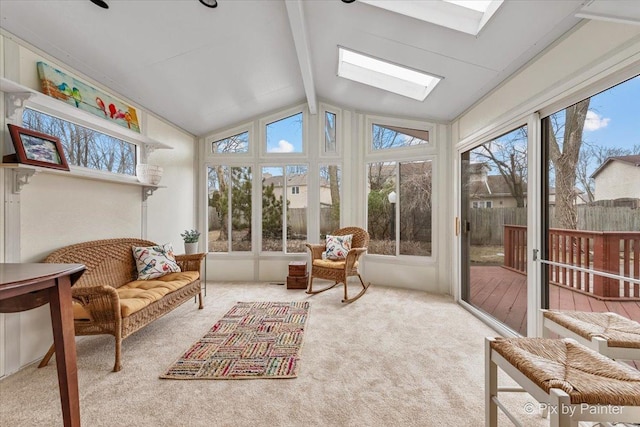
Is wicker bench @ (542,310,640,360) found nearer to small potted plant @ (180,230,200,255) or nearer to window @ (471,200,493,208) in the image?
window @ (471,200,493,208)

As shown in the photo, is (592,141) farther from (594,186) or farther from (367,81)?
(367,81)

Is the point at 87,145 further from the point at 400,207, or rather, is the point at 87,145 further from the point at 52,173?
the point at 400,207

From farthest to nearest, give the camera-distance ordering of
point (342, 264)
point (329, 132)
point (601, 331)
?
point (329, 132)
point (342, 264)
point (601, 331)

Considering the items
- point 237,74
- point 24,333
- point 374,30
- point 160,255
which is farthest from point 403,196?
point 24,333

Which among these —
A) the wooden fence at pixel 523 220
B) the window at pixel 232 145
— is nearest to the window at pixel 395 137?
the wooden fence at pixel 523 220

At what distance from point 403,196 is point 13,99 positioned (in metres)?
4.26

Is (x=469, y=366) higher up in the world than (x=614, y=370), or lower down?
lower down

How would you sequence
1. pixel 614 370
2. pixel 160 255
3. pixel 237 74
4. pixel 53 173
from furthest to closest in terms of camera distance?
pixel 237 74, pixel 160 255, pixel 53 173, pixel 614 370

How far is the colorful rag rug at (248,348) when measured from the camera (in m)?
2.05

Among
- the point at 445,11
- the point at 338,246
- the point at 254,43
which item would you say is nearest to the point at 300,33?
the point at 254,43

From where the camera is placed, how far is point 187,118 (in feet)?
13.6

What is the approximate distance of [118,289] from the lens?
8.98 ft

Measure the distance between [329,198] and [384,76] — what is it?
2010 mm

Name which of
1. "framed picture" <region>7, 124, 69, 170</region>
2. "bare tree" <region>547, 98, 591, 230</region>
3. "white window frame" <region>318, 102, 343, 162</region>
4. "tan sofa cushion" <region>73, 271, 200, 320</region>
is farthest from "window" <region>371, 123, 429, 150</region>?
"framed picture" <region>7, 124, 69, 170</region>
